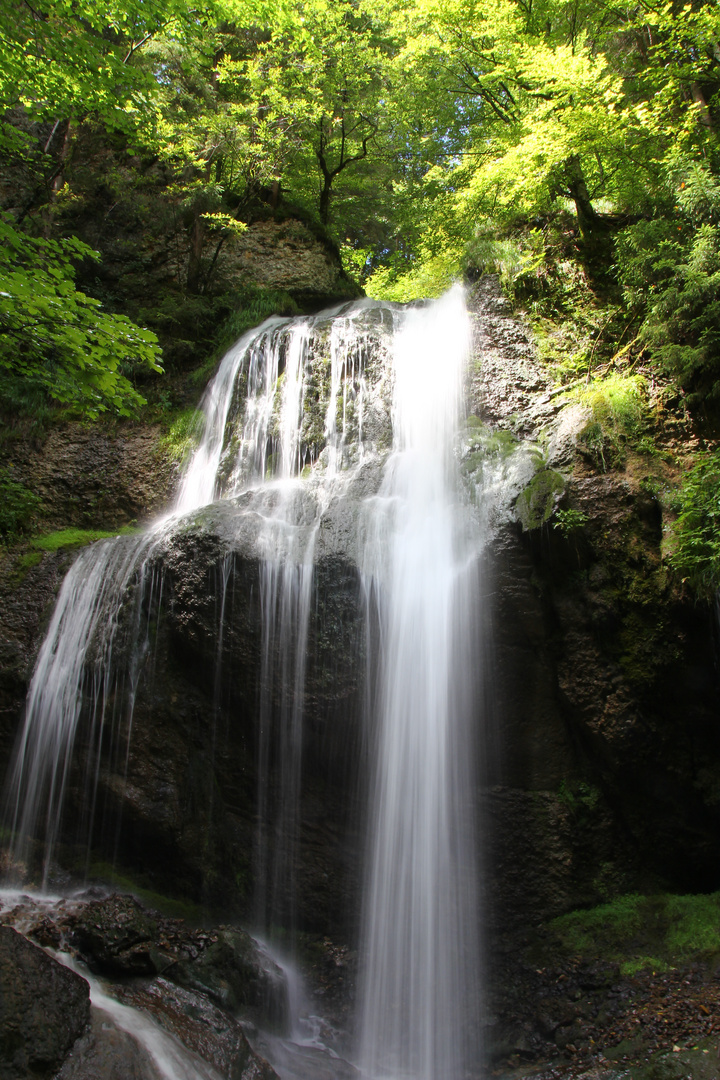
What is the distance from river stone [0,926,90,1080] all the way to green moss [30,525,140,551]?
215 inches

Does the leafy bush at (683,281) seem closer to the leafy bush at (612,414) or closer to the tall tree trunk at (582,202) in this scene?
the leafy bush at (612,414)

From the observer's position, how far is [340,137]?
16656mm

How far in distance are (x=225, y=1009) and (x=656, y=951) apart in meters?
4.02

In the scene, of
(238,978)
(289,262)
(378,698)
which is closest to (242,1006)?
(238,978)

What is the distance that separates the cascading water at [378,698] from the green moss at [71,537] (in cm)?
72

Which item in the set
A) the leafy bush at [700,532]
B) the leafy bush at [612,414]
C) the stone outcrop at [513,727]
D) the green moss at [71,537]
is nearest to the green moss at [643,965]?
the stone outcrop at [513,727]

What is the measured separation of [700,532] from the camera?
683 cm

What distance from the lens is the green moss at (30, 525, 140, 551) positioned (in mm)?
9008

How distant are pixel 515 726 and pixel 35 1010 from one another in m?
4.66

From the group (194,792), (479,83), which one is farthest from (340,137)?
(194,792)

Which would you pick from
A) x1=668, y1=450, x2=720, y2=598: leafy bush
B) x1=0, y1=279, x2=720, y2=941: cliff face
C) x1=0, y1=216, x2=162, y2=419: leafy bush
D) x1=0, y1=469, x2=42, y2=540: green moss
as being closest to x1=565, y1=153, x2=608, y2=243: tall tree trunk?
x1=668, y1=450, x2=720, y2=598: leafy bush

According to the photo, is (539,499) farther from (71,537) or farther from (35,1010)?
(71,537)

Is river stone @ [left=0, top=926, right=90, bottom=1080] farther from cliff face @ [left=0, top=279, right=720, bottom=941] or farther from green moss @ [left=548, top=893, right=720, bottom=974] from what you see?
green moss @ [left=548, top=893, right=720, bottom=974]

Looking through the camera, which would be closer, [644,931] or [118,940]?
[118,940]
